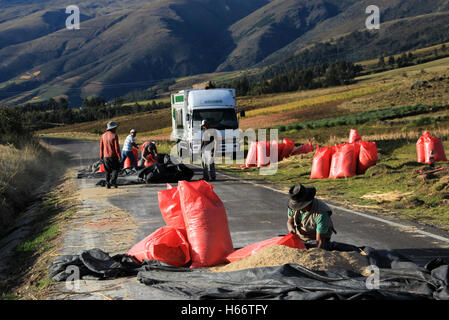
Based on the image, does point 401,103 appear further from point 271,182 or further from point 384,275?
point 384,275

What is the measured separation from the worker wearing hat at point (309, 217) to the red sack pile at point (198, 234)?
93 centimetres

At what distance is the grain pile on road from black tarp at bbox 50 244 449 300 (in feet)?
0.67

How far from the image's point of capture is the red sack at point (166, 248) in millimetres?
7277

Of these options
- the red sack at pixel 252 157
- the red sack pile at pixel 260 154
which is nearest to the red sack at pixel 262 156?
the red sack pile at pixel 260 154

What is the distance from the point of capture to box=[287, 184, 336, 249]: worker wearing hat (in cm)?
714

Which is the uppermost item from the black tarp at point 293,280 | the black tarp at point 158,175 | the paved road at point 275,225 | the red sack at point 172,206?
the red sack at point 172,206

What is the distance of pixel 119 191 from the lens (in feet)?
51.2

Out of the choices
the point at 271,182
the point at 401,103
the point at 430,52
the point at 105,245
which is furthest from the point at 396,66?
the point at 105,245

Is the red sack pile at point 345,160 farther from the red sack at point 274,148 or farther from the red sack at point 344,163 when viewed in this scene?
the red sack at point 274,148

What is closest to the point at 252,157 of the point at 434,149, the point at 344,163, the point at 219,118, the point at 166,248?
the point at 219,118

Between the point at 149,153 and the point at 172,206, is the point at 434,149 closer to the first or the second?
the point at 149,153

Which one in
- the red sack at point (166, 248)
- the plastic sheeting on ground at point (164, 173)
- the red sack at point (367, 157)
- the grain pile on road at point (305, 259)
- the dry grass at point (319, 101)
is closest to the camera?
the grain pile on road at point (305, 259)

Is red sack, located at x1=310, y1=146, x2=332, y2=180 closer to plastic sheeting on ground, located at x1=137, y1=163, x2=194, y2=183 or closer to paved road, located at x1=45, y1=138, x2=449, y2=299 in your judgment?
paved road, located at x1=45, y1=138, x2=449, y2=299

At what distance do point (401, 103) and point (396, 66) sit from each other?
271ft
